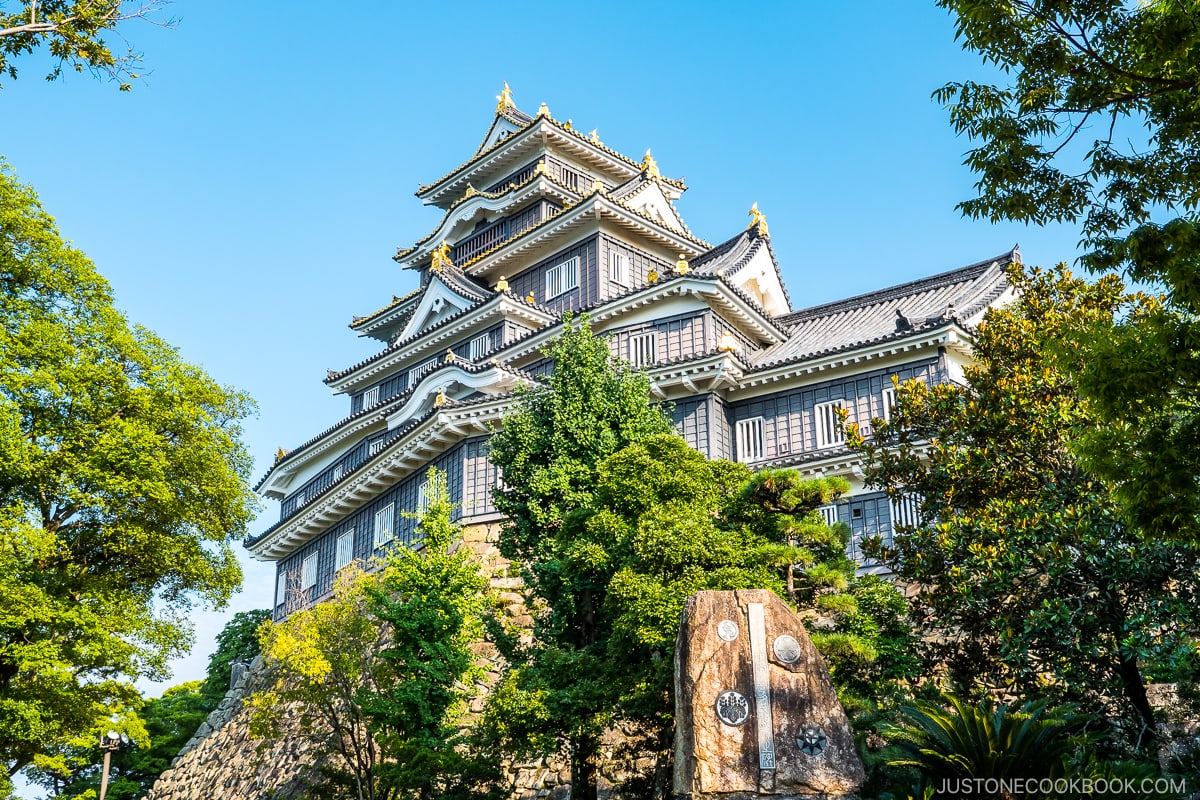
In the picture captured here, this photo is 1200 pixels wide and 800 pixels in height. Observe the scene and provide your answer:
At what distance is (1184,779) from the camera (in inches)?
535

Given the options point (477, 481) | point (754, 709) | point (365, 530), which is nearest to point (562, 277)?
point (477, 481)

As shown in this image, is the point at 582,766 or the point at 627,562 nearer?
the point at 627,562

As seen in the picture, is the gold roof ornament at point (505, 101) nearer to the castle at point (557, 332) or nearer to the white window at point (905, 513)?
the castle at point (557, 332)

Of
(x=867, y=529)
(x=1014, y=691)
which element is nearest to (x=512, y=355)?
(x=867, y=529)

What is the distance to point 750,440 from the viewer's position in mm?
31750

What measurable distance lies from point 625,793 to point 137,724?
960 centimetres

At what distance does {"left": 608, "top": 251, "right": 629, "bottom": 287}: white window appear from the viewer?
130 feet

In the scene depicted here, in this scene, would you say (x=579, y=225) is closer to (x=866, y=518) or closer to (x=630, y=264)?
(x=630, y=264)

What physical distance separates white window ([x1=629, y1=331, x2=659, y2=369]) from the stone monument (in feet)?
61.4

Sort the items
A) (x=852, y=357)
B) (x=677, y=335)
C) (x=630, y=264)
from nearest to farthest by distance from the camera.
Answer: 1. (x=852, y=357)
2. (x=677, y=335)
3. (x=630, y=264)

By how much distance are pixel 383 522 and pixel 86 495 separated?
16885 millimetres

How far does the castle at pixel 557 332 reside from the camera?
100 feet

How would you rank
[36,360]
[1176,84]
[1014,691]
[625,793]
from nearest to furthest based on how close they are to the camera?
1. [1176,84]
2. [1014,691]
3. [625,793]
4. [36,360]

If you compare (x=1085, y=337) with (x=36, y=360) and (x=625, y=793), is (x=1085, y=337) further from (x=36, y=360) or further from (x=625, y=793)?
(x=36, y=360)
